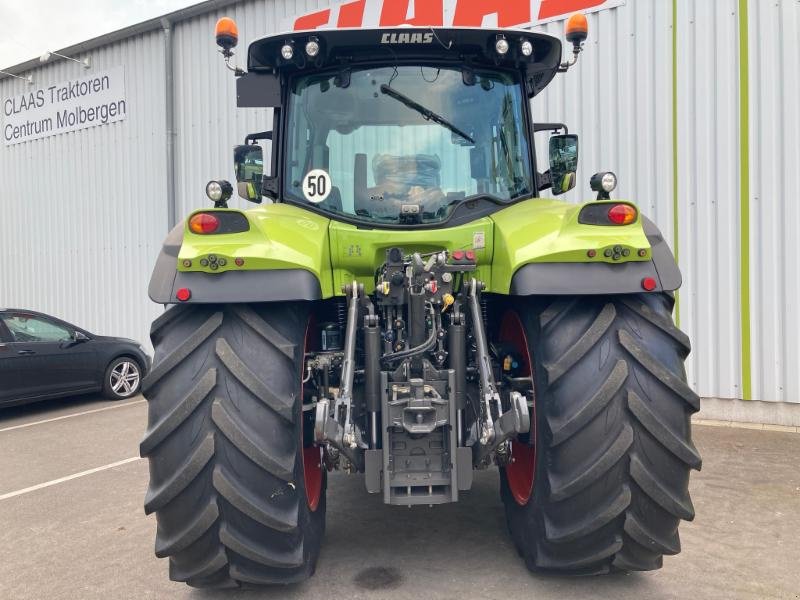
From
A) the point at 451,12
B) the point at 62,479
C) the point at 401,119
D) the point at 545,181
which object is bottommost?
the point at 62,479

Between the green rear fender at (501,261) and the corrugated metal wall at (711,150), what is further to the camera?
the corrugated metal wall at (711,150)

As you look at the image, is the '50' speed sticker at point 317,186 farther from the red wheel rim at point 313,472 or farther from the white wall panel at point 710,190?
the white wall panel at point 710,190

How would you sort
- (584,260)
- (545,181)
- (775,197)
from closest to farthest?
(584,260)
(545,181)
(775,197)

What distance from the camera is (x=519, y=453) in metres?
3.47

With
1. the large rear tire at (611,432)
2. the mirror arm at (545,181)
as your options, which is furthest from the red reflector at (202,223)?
the mirror arm at (545,181)

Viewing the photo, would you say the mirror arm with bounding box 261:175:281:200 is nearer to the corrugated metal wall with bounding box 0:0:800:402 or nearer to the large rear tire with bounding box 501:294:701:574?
the large rear tire with bounding box 501:294:701:574

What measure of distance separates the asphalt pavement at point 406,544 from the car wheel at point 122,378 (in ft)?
10.4

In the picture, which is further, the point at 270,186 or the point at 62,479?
the point at 62,479

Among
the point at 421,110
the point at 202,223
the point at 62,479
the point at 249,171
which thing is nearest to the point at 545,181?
the point at 421,110

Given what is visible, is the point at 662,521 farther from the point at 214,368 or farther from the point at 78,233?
the point at 78,233

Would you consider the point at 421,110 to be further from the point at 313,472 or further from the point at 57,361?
the point at 57,361

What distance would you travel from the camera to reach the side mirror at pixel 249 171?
3.78 meters

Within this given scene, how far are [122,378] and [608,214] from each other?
792 cm

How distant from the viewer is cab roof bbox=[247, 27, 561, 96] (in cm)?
317
